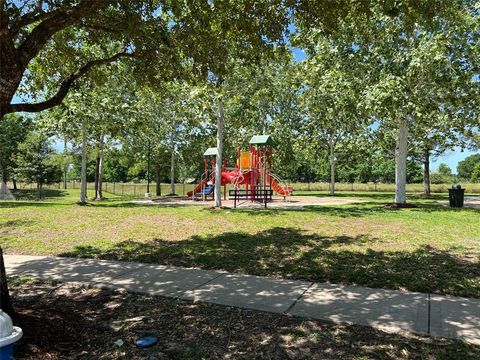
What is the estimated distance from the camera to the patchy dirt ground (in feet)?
12.2

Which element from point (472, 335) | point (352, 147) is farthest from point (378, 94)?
point (352, 147)

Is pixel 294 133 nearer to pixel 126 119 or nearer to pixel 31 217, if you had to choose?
pixel 126 119

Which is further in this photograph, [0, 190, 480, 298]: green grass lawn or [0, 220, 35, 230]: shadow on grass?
[0, 220, 35, 230]: shadow on grass

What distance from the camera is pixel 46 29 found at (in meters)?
4.95

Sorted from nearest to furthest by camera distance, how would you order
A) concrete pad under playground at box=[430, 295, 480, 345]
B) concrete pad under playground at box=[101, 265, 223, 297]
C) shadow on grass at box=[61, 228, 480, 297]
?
concrete pad under playground at box=[430, 295, 480, 345], concrete pad under playground at box=[101, 265, 223, 297], shadow on grass at box=[61, 228, 480, 297]

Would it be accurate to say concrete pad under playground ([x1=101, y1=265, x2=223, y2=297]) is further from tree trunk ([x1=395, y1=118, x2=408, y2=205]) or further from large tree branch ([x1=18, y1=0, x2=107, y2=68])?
tree trunk ([x1=395, y1=118, x2=408, y2=205])

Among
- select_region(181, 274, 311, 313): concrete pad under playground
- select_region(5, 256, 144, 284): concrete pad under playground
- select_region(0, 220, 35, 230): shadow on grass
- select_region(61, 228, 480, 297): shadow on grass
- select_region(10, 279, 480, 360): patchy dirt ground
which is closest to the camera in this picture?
select_region(10, 279, 480, 360): patchy dirt ground

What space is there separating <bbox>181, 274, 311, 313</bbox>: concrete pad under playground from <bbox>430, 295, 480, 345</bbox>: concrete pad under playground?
1.63 meters

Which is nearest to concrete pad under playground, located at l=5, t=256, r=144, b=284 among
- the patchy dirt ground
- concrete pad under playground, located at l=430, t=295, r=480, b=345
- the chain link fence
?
the patchy dirt ground

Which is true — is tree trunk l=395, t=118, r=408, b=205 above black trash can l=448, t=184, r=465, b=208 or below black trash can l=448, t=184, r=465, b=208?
above

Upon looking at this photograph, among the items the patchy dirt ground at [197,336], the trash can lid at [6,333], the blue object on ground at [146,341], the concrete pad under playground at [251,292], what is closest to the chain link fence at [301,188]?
the concrete pad under playground at [251,292]

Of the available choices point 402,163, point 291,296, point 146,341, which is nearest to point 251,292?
point 291,296

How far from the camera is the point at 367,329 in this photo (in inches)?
166

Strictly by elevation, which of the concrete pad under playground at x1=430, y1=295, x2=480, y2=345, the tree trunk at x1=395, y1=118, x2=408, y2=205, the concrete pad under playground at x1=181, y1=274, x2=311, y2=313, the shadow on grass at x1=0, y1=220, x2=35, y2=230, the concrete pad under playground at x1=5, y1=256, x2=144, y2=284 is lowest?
the concrete pad under playground at x1=5, y1=256, x2=144, y2=284
